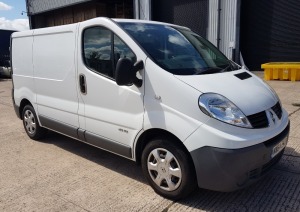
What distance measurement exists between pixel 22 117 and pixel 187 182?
3634 millimetres

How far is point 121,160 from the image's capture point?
4.05 metres

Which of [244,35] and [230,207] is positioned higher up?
[244,35]

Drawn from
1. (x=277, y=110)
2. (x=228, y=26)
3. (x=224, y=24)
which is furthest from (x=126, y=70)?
(x=224, y=24)

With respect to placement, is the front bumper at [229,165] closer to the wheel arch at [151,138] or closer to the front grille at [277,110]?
the wheel arch at [151,138]

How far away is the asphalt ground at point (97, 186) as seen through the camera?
2.90 metres

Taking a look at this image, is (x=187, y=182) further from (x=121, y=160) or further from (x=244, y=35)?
(x=244, y=35)

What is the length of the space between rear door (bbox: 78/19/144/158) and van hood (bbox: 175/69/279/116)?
1.97 ft

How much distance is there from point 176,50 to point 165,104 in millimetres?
779

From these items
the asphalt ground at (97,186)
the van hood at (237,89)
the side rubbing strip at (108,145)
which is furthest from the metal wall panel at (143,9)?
the van hood at (237,89)

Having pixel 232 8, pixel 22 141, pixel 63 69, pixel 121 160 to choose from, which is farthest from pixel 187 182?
pixel 232 8

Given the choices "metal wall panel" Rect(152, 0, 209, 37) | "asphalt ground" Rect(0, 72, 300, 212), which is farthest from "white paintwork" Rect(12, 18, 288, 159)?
"metal wall panel" Rect(152, 0, 209, 37)

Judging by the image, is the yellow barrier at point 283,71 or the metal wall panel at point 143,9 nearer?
the yellow barrier at point 283,71

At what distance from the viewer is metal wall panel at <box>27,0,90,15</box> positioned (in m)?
21.6

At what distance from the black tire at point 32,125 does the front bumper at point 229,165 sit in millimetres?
3149
